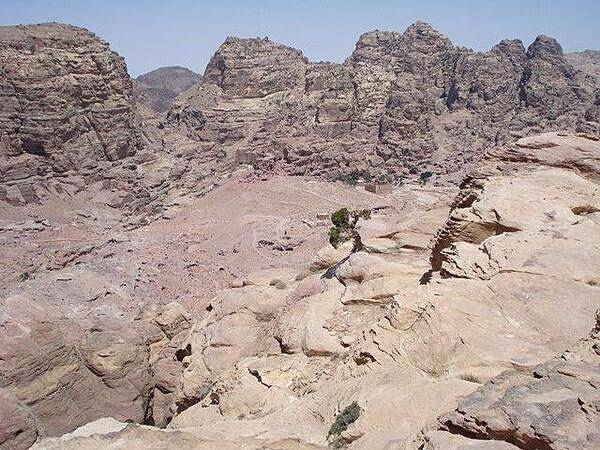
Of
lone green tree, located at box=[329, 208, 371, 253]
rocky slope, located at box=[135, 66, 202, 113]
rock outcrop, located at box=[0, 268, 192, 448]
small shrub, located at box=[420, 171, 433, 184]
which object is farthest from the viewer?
rocky slope, located at box=[135, 66, 202, 113]

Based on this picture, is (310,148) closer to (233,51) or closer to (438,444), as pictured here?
(233,51)

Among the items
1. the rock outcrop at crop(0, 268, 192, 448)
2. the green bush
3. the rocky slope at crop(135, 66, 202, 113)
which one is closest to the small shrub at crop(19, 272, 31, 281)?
the rock outcrop at crop(0, 268, 192, 448)

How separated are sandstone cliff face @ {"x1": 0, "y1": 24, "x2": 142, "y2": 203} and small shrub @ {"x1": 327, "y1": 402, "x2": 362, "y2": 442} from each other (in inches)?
1581

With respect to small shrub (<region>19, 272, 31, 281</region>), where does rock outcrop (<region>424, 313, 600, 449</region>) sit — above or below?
above

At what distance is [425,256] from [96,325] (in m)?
9.57

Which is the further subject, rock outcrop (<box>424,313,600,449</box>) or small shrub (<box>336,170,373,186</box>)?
small shrub (<box>336,170,373,186</box>)

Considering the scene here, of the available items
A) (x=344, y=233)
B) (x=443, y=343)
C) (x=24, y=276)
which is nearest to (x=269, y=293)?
(x=344, y=233)

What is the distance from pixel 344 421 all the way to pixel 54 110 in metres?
45.0

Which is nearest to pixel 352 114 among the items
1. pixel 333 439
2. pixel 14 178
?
pixel 14 178

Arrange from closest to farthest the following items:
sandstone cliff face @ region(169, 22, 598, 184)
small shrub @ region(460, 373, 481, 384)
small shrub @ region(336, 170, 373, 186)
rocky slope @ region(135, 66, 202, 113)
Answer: small shrub @ region(460, 373, 481, 384) → small shrub @ region(336, 170, 373, 186) → sandstone cliff face @ region(169, 22, 598, 184) → rocky slope @ region(135, 66, 202, 113)

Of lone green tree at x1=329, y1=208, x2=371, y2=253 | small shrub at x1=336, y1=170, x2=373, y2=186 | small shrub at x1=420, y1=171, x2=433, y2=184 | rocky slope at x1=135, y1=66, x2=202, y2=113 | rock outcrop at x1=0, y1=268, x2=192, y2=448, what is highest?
rocky slope at x1=135, y1=66, x2=202, y2=113

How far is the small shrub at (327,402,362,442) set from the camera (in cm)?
741

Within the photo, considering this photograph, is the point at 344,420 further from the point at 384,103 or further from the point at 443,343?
the point at 384,103

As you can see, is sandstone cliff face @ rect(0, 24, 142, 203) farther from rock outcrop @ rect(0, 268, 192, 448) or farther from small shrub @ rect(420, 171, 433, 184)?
rock outcrop @ rect(0, 268, 192, 448)
